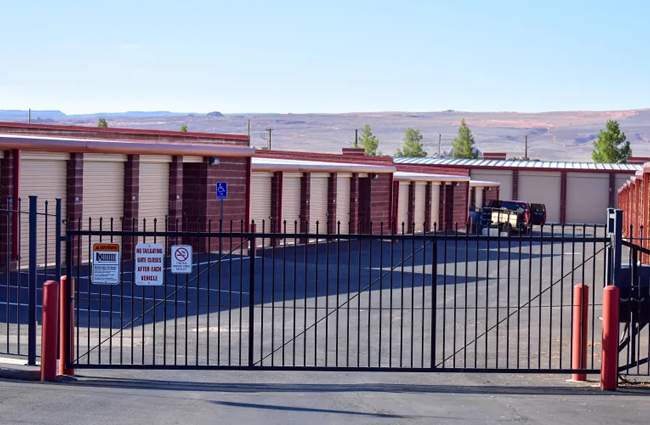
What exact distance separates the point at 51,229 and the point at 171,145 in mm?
5171

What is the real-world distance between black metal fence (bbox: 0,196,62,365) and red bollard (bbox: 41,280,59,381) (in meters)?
0.35

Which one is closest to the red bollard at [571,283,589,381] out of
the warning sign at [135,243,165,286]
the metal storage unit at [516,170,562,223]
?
the warning sign at [135,243,165,286]

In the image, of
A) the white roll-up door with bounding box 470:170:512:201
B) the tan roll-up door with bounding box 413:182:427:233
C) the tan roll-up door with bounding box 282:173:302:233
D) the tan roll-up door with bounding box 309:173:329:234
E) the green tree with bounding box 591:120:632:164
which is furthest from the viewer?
the green tree with bounding box 591:120:632:164

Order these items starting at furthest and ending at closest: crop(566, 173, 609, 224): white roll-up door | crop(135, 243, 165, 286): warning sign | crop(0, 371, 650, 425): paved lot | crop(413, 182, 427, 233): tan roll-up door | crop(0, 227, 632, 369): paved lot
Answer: crop(566, 173, 609, 224): white roll-up door
crop(413, 182, 427, 233): tan roll-up door
crop(0, 227, 632, 369): paved lot
crop(135, 243, 165, 286): warning sign
crop(0, 371, 650, 425): paved lot

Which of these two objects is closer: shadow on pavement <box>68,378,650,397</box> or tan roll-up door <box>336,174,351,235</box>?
shadow on pavement <box>68,378,650,397</box>

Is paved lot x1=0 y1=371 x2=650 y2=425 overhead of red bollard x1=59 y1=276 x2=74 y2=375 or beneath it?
beneath

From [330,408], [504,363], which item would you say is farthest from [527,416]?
[504,363]

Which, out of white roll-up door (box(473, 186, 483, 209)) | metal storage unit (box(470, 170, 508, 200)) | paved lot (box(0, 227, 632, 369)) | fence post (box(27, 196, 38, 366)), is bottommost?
paved lot (box(0, 227, 632, 369))

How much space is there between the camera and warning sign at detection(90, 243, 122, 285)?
10.8 meters

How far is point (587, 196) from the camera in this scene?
6631 centimetres

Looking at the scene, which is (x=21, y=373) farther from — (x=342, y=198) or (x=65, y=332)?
(x=342, y=198)

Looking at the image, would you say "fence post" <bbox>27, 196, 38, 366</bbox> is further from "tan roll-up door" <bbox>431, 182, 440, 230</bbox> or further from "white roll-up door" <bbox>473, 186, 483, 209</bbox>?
"white roll-up door" <bbox>473, 186, 483, 209</bbox>

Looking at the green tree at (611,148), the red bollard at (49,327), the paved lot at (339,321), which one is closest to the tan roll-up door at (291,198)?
the paved lot at (339,321)

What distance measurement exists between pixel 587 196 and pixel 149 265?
59093mm
